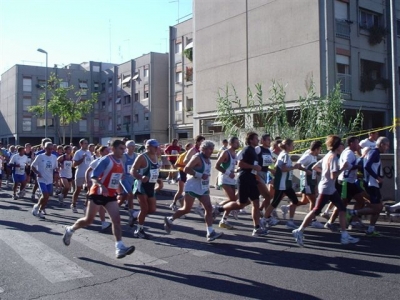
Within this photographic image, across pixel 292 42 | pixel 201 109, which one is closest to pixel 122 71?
pixel 201 109

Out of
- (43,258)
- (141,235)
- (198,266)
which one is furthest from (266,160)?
(43,258)

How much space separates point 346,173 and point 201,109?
2532cm

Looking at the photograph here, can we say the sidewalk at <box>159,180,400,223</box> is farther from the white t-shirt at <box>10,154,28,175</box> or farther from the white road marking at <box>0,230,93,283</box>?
the white road marking at <box>0,230,93,283</box>

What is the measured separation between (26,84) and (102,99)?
33.0ft

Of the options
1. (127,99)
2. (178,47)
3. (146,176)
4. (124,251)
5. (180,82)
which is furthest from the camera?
(127,99)

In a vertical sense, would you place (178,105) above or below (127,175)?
above

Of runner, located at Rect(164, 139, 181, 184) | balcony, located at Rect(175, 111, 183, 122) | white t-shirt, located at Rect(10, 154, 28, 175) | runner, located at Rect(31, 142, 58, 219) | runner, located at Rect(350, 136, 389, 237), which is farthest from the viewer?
balcony, located at Rect(175, 111, 183, 122)

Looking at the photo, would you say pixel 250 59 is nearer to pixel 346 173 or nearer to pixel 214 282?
pixel 346 173

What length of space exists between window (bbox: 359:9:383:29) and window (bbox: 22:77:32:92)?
151 feet

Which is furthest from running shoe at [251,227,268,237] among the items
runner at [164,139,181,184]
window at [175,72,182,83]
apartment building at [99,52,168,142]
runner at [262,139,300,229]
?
apartment building at [99,52,168,142]

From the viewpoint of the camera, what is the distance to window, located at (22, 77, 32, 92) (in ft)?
196

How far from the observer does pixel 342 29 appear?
25.7m

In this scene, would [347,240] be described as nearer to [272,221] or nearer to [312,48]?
[272,221]

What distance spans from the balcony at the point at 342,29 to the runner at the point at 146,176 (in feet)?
65.8
